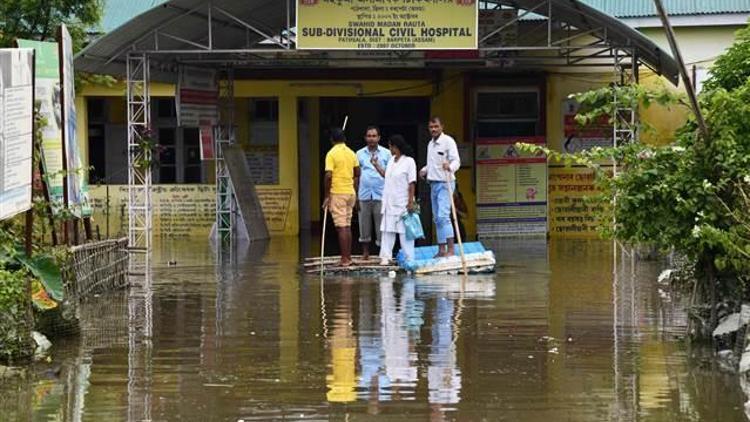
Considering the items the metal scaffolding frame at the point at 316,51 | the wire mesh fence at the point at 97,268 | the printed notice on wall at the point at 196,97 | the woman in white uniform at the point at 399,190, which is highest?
the metal scaffolding frame at the point at 316,51

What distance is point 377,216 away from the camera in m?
16.9

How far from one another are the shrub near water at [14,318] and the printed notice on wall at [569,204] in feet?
52.5

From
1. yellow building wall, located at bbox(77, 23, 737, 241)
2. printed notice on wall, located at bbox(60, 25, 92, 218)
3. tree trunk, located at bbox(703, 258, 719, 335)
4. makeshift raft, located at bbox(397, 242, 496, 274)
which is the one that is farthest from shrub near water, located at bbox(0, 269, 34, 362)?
yellow building wall, located at bbox(77, 23, 737, 241)

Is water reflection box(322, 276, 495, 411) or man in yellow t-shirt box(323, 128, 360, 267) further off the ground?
→ man in yellow t-shirt box(323, 128, 360, 267)

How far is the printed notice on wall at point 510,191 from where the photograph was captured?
23422mm

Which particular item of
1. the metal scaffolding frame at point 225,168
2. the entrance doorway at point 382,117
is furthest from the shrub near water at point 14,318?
the entrance doorway at point 382,117

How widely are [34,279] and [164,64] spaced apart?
40.8ft

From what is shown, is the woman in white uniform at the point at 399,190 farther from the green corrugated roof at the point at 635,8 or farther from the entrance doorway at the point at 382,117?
the entrance doorway at the point at 382,117

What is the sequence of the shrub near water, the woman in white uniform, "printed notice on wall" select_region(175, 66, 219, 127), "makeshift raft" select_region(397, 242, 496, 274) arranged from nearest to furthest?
the shrub near water < "makeshift raft" select_region(397, 242, 496, 274) < the woman in white uniform < "printed notice on wall" select_region(175, 66, 219, 127)

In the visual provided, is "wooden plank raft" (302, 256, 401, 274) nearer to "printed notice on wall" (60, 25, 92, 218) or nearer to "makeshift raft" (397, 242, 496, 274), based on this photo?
"makeshift raft" (397, 242, 496, 274)

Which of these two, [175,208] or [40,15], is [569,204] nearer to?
[175,208]

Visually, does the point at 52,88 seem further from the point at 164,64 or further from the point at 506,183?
the point at 506,183

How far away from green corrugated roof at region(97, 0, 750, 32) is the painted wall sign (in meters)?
12.3

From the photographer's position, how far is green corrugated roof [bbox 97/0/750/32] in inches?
934
